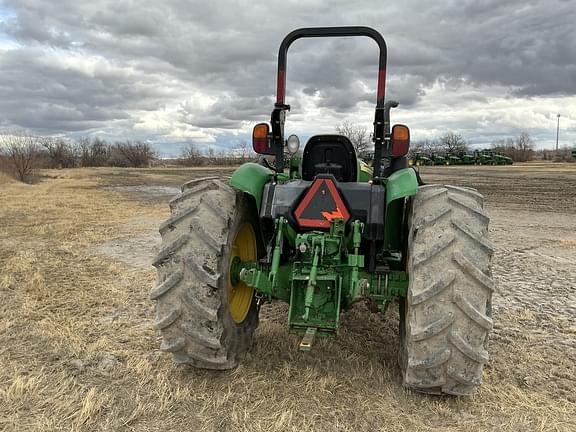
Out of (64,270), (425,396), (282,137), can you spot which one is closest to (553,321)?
(425,396)

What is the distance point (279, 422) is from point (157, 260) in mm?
1335

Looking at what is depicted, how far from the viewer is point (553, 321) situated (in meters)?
5.05

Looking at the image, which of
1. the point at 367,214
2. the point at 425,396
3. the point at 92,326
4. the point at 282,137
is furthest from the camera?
the point at 92,326

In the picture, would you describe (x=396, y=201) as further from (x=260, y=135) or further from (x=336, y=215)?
(x=260, y=135)

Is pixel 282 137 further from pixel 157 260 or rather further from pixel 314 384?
pixel 314 384

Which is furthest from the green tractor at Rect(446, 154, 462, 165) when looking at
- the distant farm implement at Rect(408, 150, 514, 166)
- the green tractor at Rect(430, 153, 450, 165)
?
the green tractor at Rect(430, 153, 450, 165)

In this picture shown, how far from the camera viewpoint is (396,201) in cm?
401

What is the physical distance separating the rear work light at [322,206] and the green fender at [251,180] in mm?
376

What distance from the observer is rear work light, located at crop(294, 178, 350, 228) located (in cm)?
367

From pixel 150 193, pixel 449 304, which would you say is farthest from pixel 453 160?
pixel 449 304

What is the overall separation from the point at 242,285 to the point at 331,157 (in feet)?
4.28

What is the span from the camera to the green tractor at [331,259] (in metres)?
3.13

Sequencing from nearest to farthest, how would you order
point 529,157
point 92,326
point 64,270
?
1. point 92,326
2. point 64,270
3. point 529,157

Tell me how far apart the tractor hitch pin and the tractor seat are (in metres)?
1.40
